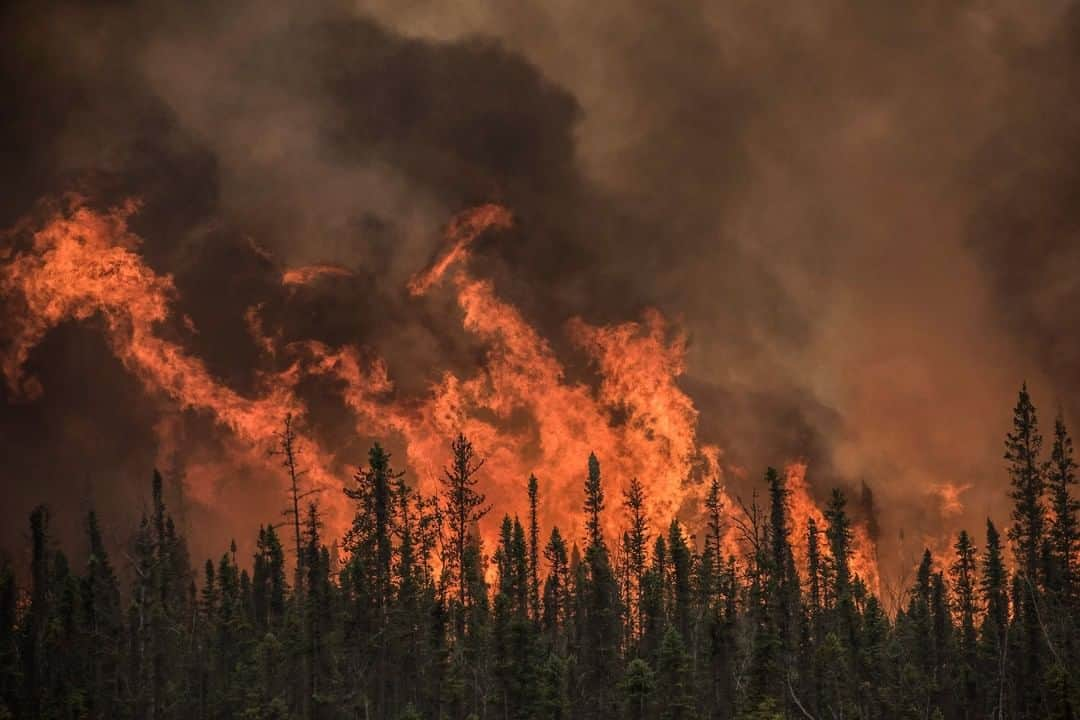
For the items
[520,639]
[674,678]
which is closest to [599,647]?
[520,639]

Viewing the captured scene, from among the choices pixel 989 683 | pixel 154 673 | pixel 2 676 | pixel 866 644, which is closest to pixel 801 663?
pixel 866 644

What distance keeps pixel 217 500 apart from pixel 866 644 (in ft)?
500

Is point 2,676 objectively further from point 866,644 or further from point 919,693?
point 919,693

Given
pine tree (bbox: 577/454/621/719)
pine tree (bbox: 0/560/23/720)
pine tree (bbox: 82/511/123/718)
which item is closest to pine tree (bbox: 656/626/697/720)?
pine tree (bbox: 577/454/621/719)

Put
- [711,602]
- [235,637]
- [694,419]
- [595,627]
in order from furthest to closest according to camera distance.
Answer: [694,419]
[235,637]
[711,602]
[595,627]

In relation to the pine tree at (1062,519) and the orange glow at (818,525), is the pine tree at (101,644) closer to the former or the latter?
the pine tree at (1062,519)

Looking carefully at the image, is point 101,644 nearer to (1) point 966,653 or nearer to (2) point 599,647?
(2) point 599,647

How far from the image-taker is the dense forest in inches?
2510

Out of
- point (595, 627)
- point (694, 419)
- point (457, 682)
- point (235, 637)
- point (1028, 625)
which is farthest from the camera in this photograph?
point (694, 419)

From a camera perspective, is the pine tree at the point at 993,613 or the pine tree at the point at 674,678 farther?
the pine tree at the point at 993,613

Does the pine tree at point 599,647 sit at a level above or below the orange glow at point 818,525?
below

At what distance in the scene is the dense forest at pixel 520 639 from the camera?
6375 cm

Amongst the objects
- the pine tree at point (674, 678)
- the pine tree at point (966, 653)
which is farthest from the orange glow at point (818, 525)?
the pine tree at point (674, 678)

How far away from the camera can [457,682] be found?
220 feet
